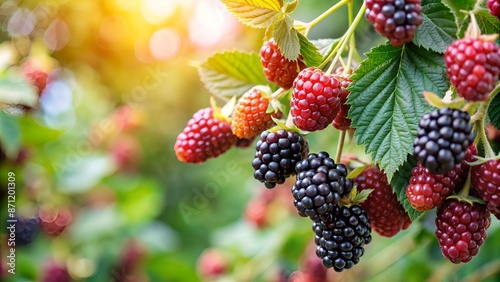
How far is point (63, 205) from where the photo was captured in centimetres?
256

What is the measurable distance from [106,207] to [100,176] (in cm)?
20

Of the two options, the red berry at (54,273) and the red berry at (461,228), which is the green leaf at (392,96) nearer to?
the red berry at (461,228)

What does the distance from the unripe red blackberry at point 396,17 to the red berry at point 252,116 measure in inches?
11.2

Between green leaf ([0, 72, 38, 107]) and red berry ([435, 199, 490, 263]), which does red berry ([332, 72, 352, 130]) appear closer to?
red berry ([435, 199, 490, 263])

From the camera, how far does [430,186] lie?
81 centimetres

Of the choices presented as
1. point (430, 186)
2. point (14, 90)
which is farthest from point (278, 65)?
point (14, 90)

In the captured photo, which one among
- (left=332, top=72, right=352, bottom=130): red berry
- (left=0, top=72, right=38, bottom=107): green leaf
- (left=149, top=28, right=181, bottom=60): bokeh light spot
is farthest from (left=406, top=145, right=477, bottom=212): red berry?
(left=149, top=28, right=181, bottom=60): bokeh light spot

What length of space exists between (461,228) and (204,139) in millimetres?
473

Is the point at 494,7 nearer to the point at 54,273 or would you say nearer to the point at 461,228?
the point at 461,228

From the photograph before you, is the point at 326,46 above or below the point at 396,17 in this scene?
below

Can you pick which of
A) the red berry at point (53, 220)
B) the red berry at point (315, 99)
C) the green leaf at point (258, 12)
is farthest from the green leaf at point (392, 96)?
the red berry at point (53, 220)

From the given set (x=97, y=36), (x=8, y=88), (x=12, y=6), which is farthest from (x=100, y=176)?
(x=97, y=36)

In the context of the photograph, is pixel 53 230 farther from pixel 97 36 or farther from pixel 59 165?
pixel 97 36

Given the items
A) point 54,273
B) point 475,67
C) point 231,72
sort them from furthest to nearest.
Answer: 1. point 54,273
2. point 231,72
3. point 475,67
